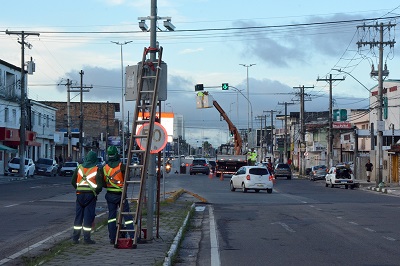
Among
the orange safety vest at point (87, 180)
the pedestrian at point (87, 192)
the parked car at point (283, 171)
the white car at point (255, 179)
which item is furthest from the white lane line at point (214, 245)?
the parked car at point (283, 171)

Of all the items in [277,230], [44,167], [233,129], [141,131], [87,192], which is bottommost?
[277,230]

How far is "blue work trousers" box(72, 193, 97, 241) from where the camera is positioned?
13.7 metres

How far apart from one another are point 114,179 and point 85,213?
2.87 feet

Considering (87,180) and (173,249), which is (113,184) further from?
(173,249)

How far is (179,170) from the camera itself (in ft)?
289

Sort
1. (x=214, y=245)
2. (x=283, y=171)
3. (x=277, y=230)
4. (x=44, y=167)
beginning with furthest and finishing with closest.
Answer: (x=283, y=171) → (x=44, y=167) → (x=277, y=230) → (x=214, y=245)

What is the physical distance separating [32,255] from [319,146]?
87133 mm

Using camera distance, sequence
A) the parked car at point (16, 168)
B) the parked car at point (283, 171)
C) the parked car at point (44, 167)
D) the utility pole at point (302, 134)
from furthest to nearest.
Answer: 1. the utility pole at point (302, 134)
2. the parked car at point (283, 171)
3. the parked car at point (44, 167)
4. the parked car at point (16, 168)

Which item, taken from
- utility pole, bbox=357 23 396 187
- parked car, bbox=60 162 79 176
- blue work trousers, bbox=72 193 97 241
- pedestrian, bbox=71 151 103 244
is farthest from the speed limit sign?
parked car, bbox=60 162 79 176

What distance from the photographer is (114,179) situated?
13609mm

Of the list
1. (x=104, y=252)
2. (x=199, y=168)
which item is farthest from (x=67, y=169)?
(x=104, y=252)

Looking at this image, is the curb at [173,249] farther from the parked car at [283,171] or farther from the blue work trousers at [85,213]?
the parked car at [283,171]

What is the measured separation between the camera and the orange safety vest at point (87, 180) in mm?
13734

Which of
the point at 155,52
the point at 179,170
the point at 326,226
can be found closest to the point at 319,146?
the point at 179,170
